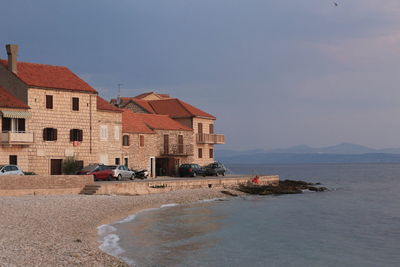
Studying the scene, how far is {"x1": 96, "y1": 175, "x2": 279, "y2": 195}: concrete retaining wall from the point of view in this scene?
125ft

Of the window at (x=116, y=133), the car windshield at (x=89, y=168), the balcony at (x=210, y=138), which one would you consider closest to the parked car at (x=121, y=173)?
the car windshield at (x=89, y=168)

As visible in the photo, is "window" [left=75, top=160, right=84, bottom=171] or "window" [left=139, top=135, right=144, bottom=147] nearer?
"window" [left=75, top=160, right=84, bottom=171]

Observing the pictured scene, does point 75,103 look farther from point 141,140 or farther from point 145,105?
point 145,105

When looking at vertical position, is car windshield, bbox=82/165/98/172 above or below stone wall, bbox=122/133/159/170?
below

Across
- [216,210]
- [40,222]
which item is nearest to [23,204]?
[40,222]

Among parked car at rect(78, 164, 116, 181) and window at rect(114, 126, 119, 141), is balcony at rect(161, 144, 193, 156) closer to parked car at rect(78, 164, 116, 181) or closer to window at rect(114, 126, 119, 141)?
window at rect(114, 126, 119, 141)

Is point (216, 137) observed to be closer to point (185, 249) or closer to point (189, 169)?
point (189, 169)

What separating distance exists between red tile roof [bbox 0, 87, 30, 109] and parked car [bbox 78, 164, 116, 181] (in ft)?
21.0

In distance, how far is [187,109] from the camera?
6309cm

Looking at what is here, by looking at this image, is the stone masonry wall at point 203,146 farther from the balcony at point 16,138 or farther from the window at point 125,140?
the balcony at point 16,138

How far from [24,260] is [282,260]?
9.76 metres

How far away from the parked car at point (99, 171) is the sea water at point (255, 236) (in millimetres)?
7105

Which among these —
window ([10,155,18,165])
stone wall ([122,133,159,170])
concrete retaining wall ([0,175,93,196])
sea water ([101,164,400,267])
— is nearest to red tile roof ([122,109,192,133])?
stone wall ([122,133,159,170])

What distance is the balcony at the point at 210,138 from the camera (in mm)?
61625
